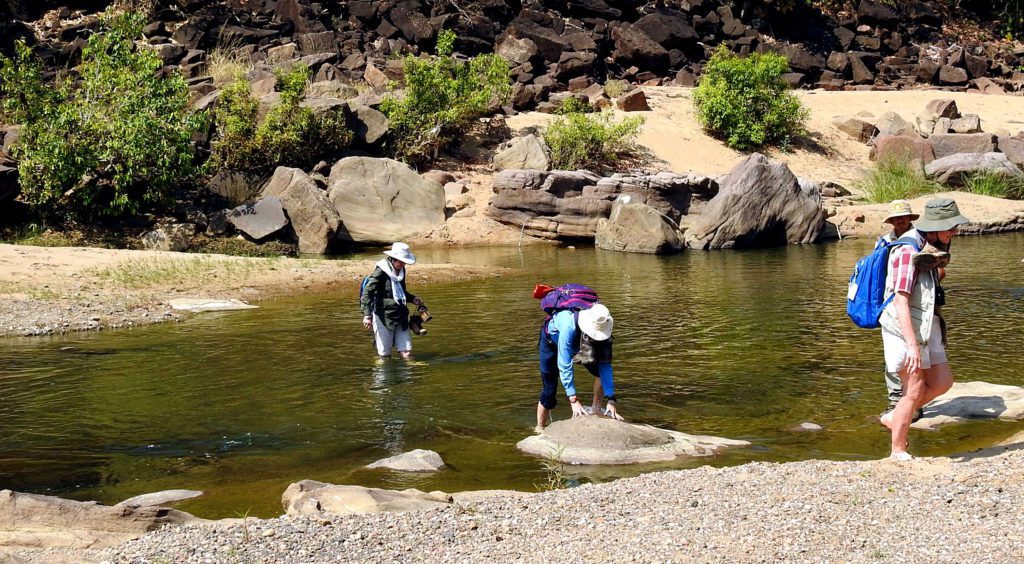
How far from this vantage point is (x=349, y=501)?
6.30 meters

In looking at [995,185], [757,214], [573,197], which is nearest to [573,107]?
[573,197]

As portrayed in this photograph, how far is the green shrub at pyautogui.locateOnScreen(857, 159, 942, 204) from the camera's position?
2939 centimetres

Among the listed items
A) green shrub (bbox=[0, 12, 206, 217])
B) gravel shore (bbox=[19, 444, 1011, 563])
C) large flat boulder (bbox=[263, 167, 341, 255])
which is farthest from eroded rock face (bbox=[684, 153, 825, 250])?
gravel shore (bbox=[19, 444, 1011, 563])

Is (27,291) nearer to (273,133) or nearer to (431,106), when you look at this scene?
(273,133)

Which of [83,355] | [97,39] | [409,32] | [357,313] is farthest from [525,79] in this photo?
[83,355]

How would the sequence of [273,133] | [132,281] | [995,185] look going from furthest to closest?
[995,185] < [273,133] < [132,281]

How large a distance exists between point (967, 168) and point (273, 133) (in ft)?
66.8

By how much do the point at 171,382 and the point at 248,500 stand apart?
4.40 meters

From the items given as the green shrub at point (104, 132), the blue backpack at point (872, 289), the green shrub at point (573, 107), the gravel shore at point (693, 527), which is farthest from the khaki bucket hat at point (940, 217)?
the green shrub at point (573, 107)

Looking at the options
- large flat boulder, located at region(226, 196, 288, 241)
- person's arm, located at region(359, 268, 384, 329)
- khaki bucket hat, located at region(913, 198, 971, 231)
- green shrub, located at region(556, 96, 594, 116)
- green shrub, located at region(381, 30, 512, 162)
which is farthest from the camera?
green shrub, located at region(556, 96, 594, 116)

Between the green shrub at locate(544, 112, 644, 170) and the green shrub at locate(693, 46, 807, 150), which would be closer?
the green shrub at locate(544, 112, 644, 170)

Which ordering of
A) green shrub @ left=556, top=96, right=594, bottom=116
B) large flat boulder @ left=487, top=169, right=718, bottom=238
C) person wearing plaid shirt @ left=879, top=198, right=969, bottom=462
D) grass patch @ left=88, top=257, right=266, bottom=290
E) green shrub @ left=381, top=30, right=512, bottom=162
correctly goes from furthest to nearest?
green shrub @ left=556, top=96, right=594, bottom=116 < green shrub @ left=381, top=30, right=512, bottom=162 < large flat boulder @ left=487, top=169, right=718, bottom=238 < grass patch @ left=88, top=257, right=266, bottom=290 < person wearing plaid shirt @ left=879, top=198, right=969, bottom=462

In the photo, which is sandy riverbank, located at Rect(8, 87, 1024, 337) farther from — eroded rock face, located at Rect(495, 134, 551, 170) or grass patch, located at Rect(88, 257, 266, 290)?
eroded rock face, located at Rect(495, 134, 551, 170)

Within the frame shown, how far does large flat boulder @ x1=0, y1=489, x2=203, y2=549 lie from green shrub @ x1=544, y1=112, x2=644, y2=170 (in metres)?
26.7
